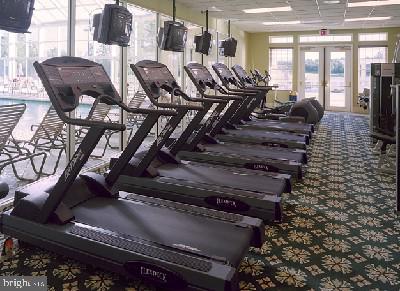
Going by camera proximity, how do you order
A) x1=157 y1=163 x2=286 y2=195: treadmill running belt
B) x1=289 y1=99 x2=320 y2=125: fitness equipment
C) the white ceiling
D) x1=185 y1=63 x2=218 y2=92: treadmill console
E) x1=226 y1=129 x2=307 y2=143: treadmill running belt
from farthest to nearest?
x1=289 y1=99 x2=320 y2=125: fitness equipment, the white ceiling, x1=226 y1=129 x2=307 y2=143: treadmill running belt, x1=185 y1=63 x2=218 y2=92: treadmill console, x1=157 y1=163 x2=286 y2=195: treadmill running belt

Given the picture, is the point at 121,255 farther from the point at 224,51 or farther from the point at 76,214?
the point at 224,51

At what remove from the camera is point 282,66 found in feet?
50.2

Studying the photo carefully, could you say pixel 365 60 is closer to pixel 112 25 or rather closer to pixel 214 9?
pixel 214 9

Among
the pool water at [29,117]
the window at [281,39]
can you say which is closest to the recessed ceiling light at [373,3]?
the window at [281,39]

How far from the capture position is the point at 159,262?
2238mm

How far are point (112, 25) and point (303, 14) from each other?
6.88 metres

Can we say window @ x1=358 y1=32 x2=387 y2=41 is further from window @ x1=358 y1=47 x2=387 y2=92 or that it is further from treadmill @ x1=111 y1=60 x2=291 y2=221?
treadmill @ x1=111 y1=60 x2=291 y2=221

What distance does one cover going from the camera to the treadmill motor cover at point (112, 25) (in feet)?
16.6

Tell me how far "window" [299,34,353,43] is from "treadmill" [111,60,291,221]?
11.6m

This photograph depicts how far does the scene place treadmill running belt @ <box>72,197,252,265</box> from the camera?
7.95 ft

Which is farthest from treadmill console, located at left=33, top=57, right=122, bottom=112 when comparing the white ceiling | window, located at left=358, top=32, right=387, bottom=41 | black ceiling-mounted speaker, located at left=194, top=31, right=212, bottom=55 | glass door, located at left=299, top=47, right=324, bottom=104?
window, located at left=358, top=32, right=387, bottom=41

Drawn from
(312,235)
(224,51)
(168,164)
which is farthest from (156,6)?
(312,235)

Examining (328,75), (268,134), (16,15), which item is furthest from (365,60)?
(16,15)

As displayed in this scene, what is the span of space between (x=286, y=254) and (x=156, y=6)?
613cm
